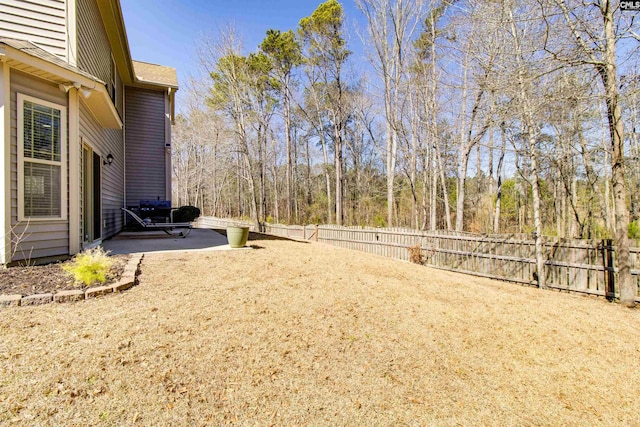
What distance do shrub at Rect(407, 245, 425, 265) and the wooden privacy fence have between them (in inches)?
3.9

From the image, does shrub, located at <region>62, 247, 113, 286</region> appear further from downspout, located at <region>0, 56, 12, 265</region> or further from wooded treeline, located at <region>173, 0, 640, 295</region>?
wooded treeline, located at <region>173, 0, 640, 295</region>

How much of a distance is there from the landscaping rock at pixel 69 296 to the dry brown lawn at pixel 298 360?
162 mm

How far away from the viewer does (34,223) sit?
4.22 m

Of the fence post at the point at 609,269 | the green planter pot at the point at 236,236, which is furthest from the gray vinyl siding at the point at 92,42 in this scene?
the fence post at the point at 609,269

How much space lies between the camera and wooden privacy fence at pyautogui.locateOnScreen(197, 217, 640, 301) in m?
5.84

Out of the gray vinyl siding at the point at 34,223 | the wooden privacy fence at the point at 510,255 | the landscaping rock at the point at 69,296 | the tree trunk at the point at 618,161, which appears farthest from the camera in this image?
the wooden privacy fence at the point at 510,255

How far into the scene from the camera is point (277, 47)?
663 inches

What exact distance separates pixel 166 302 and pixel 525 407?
3.28m

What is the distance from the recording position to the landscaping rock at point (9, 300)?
2836 mm

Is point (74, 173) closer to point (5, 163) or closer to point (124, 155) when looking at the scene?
point (5, 163)

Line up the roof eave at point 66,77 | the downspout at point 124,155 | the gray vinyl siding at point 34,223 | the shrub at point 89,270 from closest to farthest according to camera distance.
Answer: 1. the shrub at point 89,270
2. the roof eave at point 66,77
3. the gray vinyl siding at point 34,223
4. the downspout at point 124,155

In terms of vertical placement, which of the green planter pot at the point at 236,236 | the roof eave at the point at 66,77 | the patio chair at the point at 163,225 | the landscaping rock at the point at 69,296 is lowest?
the landscaping rock at the point at 69,296

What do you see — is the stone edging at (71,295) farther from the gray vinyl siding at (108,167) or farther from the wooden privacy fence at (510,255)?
the wooden privacy fence at (510,255)

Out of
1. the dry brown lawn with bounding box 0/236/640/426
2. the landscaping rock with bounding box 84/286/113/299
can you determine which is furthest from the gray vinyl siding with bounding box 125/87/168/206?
the landscaping rock with bounding box 84/286/113/299
